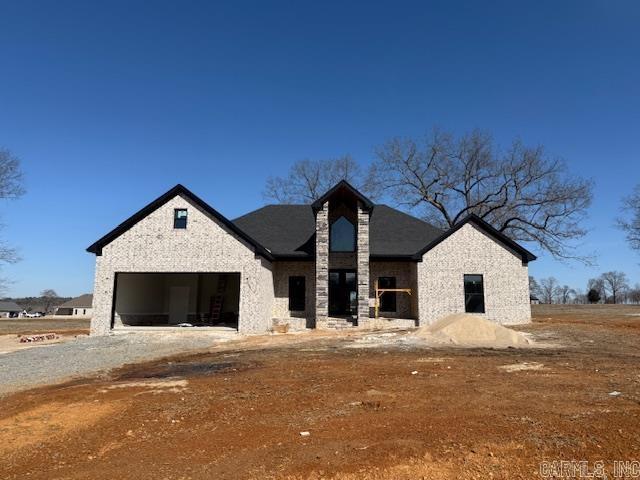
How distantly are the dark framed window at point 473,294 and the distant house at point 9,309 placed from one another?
115347 mm

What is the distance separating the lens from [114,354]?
14031 millimetres

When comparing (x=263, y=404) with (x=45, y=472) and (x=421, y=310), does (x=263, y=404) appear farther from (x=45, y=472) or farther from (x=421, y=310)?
(x=421, y=310)

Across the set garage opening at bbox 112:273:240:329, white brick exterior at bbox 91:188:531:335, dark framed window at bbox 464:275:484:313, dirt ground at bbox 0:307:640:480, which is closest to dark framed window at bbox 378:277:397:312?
white brick exterior at bbox 91:188:531:335

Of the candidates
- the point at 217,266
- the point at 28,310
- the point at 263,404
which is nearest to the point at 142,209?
the point at 217,266

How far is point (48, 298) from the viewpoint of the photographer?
13375 cm

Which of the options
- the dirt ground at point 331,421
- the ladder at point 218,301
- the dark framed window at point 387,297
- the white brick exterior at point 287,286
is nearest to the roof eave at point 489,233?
the dark framed window at point 387,297

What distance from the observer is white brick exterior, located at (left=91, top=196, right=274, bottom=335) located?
20.0 metres

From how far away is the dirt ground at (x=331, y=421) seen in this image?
4.68 m

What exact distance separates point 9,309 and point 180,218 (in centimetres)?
10878

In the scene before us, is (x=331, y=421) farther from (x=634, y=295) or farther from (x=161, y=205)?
(x=634, y=295)

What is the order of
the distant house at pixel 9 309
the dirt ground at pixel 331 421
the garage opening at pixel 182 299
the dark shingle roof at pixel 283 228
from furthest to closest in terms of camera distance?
the distant house at pixel 9 309, the garage opening at pixel 182 299, the dark shingle roof at pixel 283 228, the dirt ground at pixel 331 421

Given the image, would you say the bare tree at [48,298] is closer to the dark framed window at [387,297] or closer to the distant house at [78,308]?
the distant house at [78,308]

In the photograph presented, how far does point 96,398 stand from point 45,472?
324 centimetres

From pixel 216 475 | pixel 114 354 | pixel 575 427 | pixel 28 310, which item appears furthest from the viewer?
pixel 28 310
